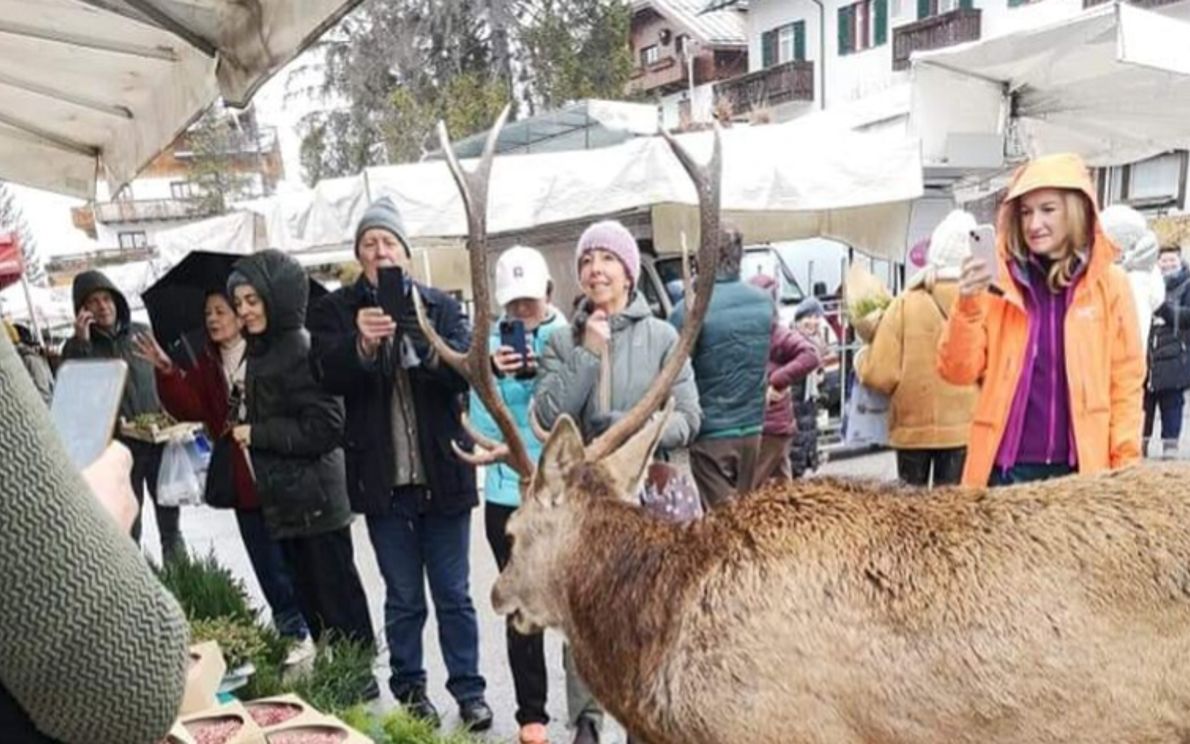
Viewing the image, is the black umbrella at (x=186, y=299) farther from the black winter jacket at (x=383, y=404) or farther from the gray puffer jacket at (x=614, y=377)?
the gray puffer jacket at (x=614, y=377)

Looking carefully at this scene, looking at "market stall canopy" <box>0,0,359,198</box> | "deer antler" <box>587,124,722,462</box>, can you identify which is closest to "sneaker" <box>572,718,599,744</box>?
"deer antler" <box>587,124,722,462</box>

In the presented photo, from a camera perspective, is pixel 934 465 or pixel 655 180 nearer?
pixel 934 465

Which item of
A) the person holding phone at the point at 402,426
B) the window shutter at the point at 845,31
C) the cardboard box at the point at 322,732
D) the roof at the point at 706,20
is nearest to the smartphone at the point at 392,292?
the person holding phone at the point at 402,426

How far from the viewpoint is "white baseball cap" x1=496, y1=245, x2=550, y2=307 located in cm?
392

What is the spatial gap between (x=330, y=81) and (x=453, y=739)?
92.1 ft

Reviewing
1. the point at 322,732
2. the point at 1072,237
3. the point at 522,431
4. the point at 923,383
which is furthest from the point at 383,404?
the point at 923,383

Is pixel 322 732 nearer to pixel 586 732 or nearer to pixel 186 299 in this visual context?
pixel 586 732

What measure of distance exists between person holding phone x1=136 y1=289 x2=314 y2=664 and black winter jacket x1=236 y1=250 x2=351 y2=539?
35 cm

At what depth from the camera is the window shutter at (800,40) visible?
3325cm

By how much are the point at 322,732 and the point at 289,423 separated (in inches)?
68.9

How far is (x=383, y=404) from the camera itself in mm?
3914

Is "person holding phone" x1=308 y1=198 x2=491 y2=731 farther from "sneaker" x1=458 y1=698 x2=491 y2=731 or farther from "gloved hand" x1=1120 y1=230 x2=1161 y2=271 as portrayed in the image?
"gloved hand" x1=1120 y1=230 x2=1161 y2=271

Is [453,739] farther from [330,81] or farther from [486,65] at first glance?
[330,81]

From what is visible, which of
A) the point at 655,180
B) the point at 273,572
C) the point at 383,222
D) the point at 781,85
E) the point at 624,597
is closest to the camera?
the point at 624,597
